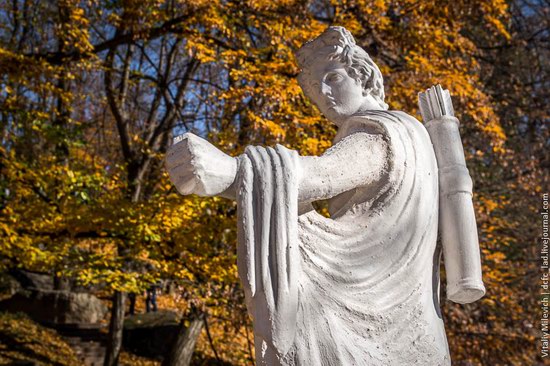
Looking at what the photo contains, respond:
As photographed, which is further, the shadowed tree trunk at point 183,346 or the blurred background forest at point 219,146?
the shadowed tree trunk at point 183,346

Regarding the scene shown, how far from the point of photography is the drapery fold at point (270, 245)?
1.84m

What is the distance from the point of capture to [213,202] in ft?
24.7

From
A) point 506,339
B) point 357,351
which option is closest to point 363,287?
point 357,351

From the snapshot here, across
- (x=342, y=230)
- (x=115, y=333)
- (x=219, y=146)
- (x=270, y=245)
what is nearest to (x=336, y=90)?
(x=342, y=230)

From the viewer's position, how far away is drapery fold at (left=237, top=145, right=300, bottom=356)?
1843 mm

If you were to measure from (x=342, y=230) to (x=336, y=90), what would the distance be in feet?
2.02

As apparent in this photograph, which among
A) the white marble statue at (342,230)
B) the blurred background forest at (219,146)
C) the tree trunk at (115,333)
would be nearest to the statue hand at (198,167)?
the white marble statue at (342,230)

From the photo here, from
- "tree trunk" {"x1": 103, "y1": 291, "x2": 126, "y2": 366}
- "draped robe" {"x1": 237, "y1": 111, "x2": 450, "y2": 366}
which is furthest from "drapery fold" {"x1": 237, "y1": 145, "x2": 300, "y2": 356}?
"tree trunk" {"x1": 103, "y1": 291, "x2": 126, "y2": 366}

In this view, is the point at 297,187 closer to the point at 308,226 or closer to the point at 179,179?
the point at 308,226

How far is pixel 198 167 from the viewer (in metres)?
1.83

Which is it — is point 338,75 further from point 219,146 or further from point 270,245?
point 219,146

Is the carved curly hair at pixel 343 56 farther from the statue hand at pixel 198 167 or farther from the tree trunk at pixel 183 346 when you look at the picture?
the tree trunk at pixel 183 346

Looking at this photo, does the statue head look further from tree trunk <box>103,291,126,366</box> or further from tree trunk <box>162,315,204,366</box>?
tree trunk <box>103,291,126,366</box>

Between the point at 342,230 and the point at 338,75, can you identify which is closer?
the point at 342,230
